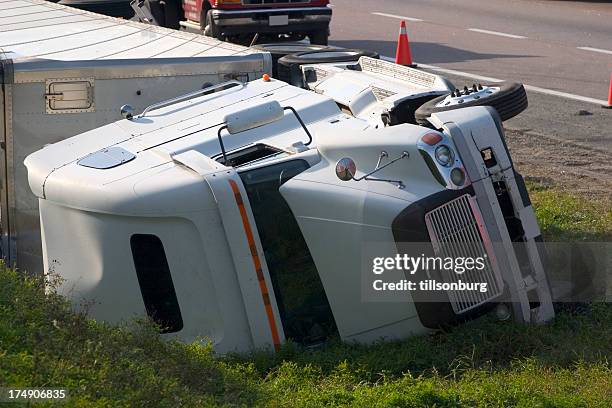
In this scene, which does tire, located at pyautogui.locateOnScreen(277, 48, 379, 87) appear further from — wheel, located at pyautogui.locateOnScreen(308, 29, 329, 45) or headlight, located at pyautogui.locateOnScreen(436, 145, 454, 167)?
wheel, located at pyautogui.locateOnScreen(308, 29, 329, 45)

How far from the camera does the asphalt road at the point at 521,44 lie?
513 inches

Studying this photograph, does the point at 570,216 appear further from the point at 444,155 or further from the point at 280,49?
Answer: the point at 444,155

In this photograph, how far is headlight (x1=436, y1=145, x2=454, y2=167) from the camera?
6066 mm

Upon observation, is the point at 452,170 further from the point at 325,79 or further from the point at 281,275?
the point at 325,79

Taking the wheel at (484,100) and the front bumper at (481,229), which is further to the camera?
the wheel at (484,100)

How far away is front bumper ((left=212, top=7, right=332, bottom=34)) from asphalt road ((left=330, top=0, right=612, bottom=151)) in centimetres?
181

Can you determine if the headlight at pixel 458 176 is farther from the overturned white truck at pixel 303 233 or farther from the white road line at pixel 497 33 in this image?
the white road line at pixel 497 33

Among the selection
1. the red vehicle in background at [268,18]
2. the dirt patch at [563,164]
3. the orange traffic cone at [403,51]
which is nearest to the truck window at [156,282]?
the dirt patch at [563,164]

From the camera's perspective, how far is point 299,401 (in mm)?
5477

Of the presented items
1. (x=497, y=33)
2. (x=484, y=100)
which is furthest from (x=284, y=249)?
(x=497, y=33)

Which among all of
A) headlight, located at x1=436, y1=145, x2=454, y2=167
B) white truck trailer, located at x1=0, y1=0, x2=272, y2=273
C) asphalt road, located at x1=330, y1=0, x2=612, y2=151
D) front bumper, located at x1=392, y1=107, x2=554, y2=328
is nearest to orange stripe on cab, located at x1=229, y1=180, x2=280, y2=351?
front bumper, located at x1=392, y1=107, x2=554, y2=328

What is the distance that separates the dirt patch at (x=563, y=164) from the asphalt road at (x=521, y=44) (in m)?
0.28

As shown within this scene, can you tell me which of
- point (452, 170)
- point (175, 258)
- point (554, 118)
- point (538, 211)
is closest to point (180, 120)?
point (175, 258)

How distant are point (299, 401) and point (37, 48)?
17.1 ft
